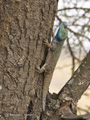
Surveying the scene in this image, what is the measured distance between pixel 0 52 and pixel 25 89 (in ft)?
1.72

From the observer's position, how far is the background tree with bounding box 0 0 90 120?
184cm

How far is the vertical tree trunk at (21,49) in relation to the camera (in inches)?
72.3

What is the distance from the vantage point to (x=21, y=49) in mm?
1930

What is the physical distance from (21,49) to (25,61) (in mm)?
147

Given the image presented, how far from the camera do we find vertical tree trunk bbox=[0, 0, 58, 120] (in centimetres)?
184

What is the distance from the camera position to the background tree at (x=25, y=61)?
1.84 meters

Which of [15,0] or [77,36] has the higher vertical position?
[15,0]

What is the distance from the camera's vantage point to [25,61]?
198 cm

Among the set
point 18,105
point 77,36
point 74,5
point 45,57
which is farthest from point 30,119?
point 74,5

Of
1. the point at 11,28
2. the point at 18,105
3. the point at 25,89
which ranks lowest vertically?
the point at 18,105

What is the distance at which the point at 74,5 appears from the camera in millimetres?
3908

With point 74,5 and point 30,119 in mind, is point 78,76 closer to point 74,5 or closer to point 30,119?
point 30,119

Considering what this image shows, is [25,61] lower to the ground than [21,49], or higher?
lower

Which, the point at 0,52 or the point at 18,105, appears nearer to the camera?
the point at 0,52
